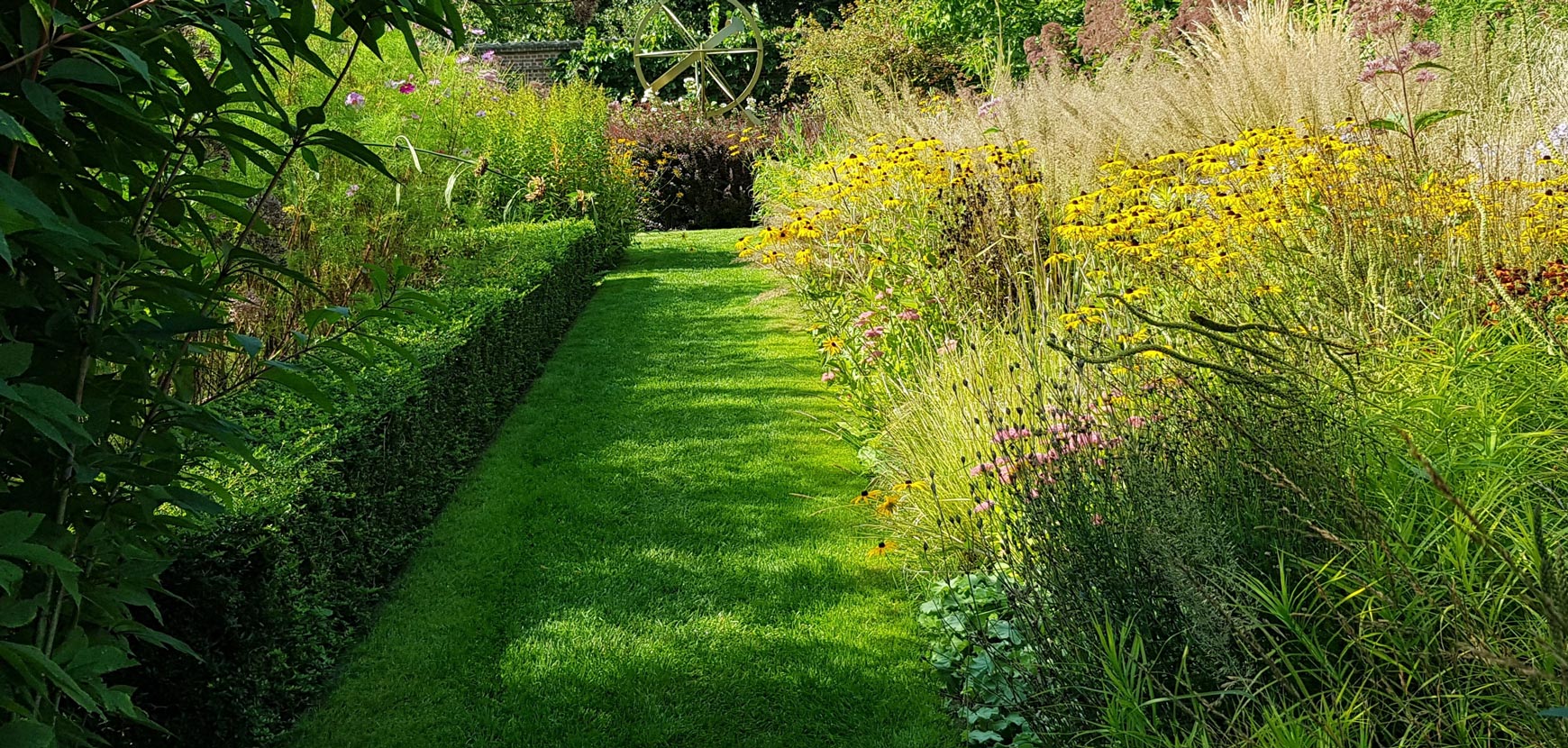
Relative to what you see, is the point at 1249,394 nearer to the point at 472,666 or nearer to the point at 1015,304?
the point at 472,666

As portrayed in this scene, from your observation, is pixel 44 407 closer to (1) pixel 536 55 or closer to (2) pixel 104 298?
(2) pixel 104 298

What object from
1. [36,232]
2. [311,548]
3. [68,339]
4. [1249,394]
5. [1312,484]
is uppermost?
[36,232]

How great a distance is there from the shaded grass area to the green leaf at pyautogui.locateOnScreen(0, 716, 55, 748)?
2.06 m

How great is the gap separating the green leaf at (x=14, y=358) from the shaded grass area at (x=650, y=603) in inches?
85.7

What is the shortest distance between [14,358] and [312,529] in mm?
2250

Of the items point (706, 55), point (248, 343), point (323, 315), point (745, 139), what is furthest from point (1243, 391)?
point (706, 55)

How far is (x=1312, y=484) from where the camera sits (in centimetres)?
261

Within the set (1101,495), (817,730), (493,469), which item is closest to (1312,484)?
(1101,495)

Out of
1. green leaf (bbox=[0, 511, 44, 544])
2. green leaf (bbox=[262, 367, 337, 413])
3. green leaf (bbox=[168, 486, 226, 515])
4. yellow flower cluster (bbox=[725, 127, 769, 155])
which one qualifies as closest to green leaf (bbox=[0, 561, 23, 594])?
green leaf (bbox=[0, 511, 44, 544])

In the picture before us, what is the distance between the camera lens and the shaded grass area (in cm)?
335

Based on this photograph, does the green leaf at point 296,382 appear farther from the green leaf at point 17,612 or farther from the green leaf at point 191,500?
the green leaf at point 17,612

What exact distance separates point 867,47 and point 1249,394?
15296mm

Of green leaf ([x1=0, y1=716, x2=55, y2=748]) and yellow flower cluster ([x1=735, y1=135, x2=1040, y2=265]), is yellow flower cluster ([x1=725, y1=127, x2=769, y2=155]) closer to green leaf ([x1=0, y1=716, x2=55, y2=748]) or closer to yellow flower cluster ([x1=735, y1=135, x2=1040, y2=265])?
yellow flower cluster ([x1=735, y1=135, x2=1040, y2=265])

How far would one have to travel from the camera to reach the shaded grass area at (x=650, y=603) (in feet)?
11.0
